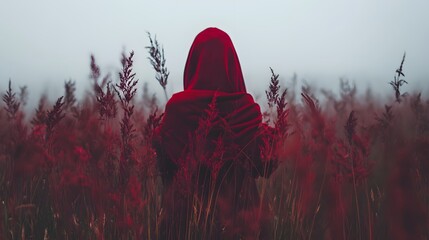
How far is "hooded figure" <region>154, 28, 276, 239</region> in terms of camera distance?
219 cm

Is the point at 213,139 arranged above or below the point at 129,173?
above

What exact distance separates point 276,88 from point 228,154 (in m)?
0.43

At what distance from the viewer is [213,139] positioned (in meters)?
2.45

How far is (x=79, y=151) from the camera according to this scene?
201cm

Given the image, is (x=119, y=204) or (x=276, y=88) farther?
(x=276, y=88)

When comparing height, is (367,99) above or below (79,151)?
above

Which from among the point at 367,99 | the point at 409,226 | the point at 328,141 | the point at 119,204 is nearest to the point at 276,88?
the point at 328,141

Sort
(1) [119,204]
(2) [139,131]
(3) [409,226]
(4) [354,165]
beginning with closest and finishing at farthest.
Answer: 1. (3) [409,226]
2. (1) [119,204]
3. (4) [354,165]
4. (2) [139,131]

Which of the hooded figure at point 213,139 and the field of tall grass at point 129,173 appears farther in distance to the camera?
the hooded figure at point 213,139

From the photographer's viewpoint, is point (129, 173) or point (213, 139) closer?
point (129, 173)

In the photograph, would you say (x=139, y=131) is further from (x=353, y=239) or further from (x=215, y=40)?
(x=353, y=239)

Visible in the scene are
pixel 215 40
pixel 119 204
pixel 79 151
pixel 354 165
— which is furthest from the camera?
pixel 215 40

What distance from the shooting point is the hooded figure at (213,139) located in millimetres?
2191

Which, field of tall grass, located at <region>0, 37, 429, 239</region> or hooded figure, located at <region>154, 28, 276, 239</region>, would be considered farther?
hooded figure, located at <region>154, 28, 276, 239</region>
